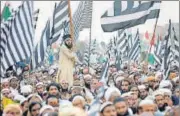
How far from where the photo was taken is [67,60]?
1047 cm

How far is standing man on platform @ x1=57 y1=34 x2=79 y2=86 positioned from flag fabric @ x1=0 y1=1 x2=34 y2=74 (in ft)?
5.44

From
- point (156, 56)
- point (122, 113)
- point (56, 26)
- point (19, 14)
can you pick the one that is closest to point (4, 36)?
point (19, 14)

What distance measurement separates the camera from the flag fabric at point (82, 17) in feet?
40.2

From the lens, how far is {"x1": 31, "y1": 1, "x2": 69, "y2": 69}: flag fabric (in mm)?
11859

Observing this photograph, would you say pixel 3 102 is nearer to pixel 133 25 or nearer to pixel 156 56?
pixel 133 25

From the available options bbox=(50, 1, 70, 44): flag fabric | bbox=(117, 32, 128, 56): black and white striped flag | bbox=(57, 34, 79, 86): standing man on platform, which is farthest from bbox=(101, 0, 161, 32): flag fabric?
bbox=(117, 32, 128, 56): black and white striped flag

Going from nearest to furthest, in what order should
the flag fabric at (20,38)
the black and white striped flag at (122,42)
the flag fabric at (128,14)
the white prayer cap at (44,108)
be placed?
the white prayer cap at (44,108)
the flag fabric at (20,38)
the flag fabric at (128,14)
the black and white striped flag at (122,42)

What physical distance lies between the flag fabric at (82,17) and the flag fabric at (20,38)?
3479mm

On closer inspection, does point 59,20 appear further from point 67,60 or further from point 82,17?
point 67,60

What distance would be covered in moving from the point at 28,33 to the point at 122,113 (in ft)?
6.93

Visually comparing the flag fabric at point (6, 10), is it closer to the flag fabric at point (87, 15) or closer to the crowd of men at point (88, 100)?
the crowd of men at point (88, 100)

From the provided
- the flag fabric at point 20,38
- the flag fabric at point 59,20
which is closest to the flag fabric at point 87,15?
the flag fabric at point 59,20

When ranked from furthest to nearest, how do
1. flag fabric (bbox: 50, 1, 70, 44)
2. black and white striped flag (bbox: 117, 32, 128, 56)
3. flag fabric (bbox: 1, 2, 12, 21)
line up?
1. black and white striped flag (bbox: 117, 32, 128, 56)
2. flag fabric (bbox: 50, 1, 70, 44)
3. flag fabric (bbox: 1, 2, 12, 21)

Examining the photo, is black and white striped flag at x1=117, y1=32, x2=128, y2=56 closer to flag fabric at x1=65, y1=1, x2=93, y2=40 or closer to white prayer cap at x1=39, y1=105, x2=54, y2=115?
flag fabric at x1=65, y1=1, x2=93, y2=40
